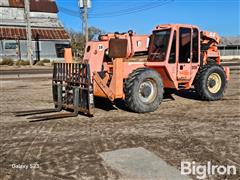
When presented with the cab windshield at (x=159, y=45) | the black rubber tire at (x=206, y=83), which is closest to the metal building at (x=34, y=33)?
the black rubber tire at (x=206, y=83)

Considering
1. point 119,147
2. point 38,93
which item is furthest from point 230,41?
point 119,147

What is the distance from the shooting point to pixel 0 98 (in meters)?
12.7

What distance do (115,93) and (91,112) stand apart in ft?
2.59

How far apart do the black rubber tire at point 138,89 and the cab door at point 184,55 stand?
116 cm

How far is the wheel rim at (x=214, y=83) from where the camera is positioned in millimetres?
11531

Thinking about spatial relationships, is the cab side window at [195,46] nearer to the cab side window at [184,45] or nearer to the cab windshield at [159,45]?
the cab side window at [184,45]

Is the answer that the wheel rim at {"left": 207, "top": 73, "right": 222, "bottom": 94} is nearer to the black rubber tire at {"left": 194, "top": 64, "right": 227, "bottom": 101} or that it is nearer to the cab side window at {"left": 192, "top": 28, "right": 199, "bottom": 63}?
the black rubber tire at {"left": 194, "top": 64, "right": 227, "bottom": 101}

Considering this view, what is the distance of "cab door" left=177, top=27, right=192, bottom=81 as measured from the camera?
10500 mm

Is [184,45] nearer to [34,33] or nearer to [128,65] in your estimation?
[128,65]

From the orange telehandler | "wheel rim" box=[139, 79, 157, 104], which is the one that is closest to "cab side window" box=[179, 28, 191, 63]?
the orange telehandler

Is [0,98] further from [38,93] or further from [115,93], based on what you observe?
[115,93]

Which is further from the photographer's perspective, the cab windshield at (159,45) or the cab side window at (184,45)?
the cab side window at (184,45)

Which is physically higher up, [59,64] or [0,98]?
[59,64]

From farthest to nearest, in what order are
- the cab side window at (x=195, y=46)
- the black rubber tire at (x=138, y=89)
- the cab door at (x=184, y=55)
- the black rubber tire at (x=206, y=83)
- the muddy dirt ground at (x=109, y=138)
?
1. the black rubber tire at (x=206, y=83)
2. the cab side window at (x=195, y=46)
3. the cab door at (x=184, y=55)
4. the black rubber tire at (x=138, y=89)
5. the muddy dirt ground at (x=109, y=138)
